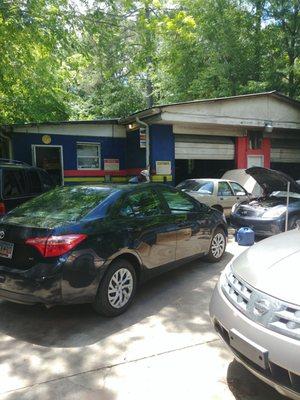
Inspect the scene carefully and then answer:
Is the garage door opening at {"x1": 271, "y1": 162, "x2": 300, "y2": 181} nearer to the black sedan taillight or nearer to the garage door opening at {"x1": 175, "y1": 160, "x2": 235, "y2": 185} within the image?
the garage door opening at {"x1": 175, "y1": 160, "x2": 235, "y2": 185}

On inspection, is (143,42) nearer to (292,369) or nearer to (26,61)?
(26,61)

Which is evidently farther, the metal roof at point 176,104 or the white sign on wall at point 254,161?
→ the white sign on wall at point 254,161

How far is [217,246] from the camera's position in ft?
21.3

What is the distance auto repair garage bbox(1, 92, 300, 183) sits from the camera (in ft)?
39.4

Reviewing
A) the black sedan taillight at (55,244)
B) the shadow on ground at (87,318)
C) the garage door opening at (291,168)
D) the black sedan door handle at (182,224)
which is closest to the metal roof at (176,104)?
the garage door opening at (291,168)

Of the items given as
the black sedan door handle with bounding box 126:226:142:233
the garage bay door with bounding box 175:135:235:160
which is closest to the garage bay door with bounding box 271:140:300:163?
the garage bay door with bounding box 175:135:235:160

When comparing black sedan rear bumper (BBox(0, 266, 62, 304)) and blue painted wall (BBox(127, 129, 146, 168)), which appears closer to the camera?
black sedan rear bumper (BBox(0, 266, 62, 304))

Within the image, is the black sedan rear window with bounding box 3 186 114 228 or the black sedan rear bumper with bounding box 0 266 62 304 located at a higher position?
the black sedan rear window with bounding box 3 186 114 228

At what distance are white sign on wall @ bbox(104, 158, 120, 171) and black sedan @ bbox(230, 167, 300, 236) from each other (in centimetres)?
592

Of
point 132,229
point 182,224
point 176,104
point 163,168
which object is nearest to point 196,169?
point 163,168

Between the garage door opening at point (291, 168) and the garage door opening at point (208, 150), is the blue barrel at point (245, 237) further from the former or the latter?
the garage door opening at point (291, 168)

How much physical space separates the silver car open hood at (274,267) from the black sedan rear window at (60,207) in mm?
1903

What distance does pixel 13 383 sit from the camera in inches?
120

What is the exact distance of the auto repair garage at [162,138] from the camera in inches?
473
